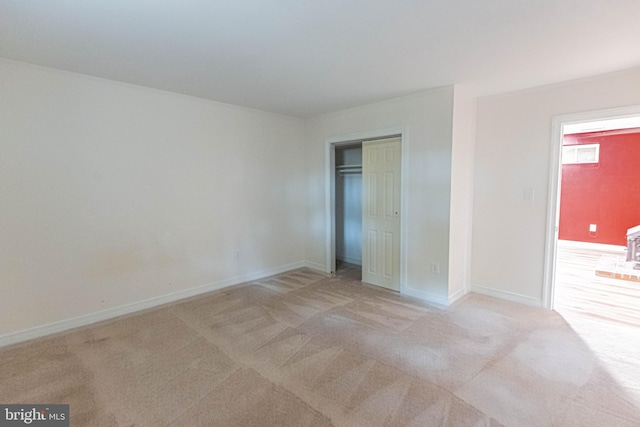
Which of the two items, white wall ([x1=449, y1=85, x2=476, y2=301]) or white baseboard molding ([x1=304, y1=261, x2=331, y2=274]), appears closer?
white wall ([x1=449, y1=85, x2=476, y2=301])

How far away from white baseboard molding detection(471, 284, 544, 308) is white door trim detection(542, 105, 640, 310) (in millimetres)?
92

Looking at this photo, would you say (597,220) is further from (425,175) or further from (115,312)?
(115,312)

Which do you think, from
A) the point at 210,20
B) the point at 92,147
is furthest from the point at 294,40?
the point at 92,147

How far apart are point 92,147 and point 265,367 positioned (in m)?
2.64

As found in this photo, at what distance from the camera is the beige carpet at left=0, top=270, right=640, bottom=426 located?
180 cm

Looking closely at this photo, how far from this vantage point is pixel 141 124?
10.7 ft

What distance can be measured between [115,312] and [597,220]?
841cm

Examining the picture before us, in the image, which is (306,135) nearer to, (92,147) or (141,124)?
(141,124)

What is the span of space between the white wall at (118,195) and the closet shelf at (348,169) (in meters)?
1.23

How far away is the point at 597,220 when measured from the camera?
620 centimetres

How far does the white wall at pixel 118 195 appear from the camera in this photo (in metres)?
2.63

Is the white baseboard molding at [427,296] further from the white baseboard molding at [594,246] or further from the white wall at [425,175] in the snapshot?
the white baseboard molding at [594,246]

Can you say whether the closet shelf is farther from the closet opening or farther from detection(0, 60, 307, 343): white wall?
detection(0, 60, 307, 343): white wall

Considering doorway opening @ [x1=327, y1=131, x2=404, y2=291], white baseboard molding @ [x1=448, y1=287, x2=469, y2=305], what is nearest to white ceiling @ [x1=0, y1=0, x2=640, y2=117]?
doorway opening @ [x1=327, y1=131, x2=404, y2=291]
